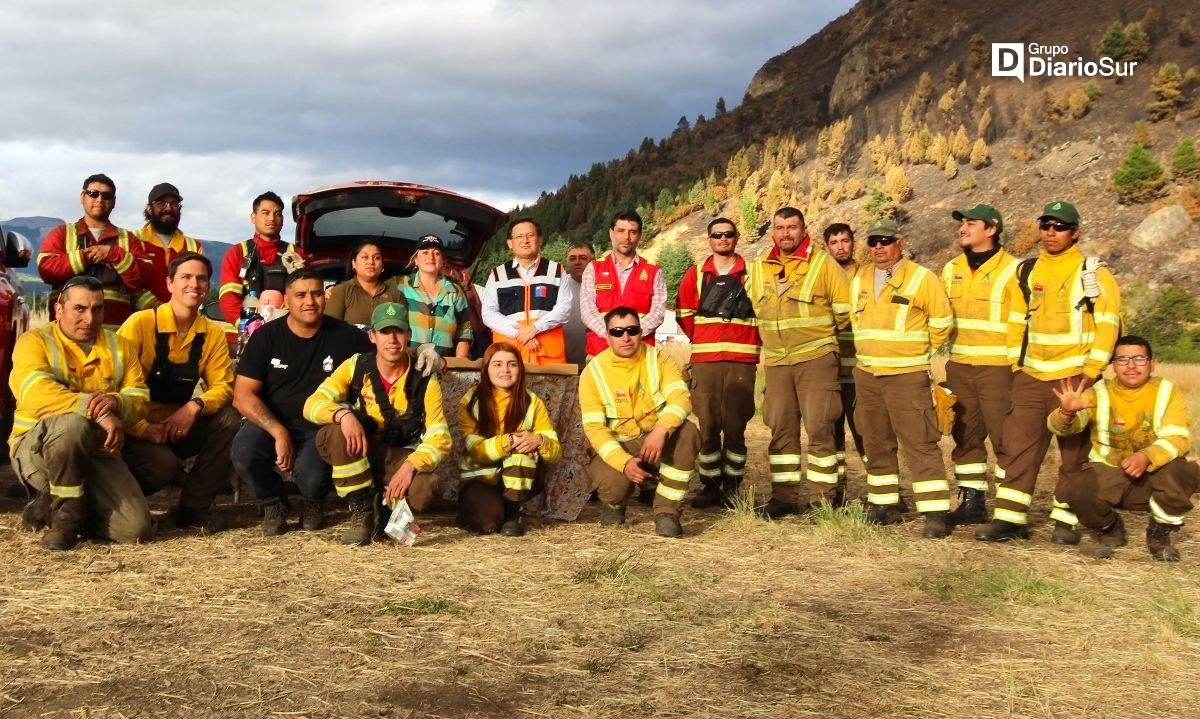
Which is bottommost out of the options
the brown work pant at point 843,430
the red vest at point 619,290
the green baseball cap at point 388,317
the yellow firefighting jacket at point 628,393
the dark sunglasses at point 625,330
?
the brown work pant at point 843,430

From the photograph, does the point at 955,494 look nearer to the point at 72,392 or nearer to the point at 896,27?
the point at 72,392

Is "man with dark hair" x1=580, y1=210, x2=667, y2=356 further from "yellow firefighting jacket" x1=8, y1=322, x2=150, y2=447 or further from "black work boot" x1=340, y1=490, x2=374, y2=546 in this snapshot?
"yellow firefighting jacket" x1=8, y1=322, x2=150, y2=447

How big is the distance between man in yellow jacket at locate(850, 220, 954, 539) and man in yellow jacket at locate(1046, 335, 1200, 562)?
81cm

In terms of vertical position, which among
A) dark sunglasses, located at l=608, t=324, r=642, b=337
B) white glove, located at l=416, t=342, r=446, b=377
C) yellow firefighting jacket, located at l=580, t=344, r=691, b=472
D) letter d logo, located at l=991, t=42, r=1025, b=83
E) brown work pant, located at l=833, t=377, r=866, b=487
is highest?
letter d logo, located at l=991, t=42, r=1025, b=83

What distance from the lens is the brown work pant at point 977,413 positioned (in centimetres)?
657

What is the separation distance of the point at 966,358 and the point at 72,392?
5.77 metres

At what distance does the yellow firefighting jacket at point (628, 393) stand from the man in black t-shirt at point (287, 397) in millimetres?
1561

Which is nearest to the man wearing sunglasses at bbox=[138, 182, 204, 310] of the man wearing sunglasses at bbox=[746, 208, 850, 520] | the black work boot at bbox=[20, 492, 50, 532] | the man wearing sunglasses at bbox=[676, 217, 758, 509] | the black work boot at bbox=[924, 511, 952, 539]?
the black work boot at bbox=[20, 492, 50, 532]

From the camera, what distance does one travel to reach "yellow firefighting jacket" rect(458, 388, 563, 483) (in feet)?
19.9

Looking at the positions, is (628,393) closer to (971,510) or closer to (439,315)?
(439,315)

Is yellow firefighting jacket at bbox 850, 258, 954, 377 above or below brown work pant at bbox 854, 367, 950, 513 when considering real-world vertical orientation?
above

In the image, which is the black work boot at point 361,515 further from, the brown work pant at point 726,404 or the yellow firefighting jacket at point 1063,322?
the yellow firefighting jacket at point 1063,322

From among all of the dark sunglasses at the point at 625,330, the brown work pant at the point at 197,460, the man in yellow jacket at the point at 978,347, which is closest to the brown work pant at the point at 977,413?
the man in yellow jacket at the point at 978,347

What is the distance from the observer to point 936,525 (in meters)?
6.21
